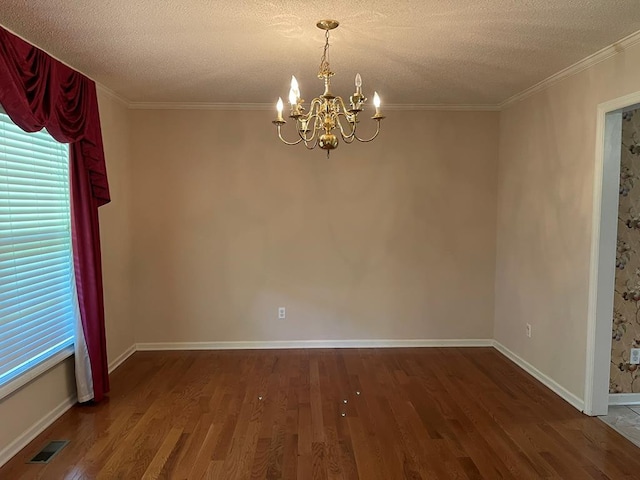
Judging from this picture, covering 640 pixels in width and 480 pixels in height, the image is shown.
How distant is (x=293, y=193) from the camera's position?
4.48 metres

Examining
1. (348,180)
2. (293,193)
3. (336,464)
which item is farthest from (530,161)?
(336,464)

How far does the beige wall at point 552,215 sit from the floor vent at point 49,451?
345 cm

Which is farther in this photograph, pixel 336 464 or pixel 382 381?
pixel 382 381

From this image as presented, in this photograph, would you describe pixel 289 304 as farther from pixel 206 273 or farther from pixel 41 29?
pixel 41 29

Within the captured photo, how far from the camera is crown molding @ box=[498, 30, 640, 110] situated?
2.66m

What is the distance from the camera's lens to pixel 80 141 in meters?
3.15

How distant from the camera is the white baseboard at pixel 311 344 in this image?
4543 mm

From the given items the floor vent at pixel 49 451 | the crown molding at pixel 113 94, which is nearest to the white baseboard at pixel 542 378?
the floor vent at pixel 49 451

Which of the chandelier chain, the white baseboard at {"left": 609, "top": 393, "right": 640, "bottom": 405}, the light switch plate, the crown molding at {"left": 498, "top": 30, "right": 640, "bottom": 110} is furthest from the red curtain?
the light switch plate

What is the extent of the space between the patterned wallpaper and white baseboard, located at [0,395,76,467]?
394 centimetres

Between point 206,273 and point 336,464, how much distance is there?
2490mm

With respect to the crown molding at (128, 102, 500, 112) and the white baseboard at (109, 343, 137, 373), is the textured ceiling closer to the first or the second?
the crown molding at (128, 102, 500, 112)

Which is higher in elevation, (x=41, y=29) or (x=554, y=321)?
(x=41, y=29)

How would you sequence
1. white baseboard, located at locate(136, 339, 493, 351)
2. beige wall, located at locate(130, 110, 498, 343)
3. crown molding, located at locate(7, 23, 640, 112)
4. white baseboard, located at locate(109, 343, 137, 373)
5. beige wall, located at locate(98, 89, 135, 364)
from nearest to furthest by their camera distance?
crown molding, located at locate(7, 23, 640, 112) < beige wall, located at locate(98, 89, 135, 364) < white baseboard, located at locate(109, 343, 137, 373) < beige wall, located at locate(130, 110, 498, 343) < white baseboard, located at locate(136, 339, 493, 351)
